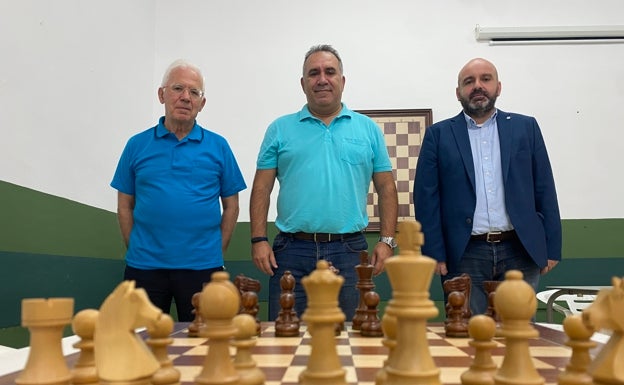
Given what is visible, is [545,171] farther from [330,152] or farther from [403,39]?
[403,39]

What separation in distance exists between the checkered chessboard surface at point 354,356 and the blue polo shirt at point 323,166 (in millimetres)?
782

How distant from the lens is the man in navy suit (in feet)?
7.07

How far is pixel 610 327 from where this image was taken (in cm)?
73

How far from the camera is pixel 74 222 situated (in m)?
2.82

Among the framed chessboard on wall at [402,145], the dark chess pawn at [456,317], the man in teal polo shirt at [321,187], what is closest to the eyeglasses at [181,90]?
the man in teal polo shirt at [321,187]

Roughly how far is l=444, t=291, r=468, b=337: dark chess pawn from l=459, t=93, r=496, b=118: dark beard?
1114mm

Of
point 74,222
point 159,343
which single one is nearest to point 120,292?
point 159,343

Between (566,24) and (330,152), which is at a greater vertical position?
(566,24)

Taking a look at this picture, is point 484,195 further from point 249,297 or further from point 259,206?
point 249,297

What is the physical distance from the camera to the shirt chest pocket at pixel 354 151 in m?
2.27

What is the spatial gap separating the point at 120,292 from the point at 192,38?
3539mm

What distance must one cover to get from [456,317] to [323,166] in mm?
979

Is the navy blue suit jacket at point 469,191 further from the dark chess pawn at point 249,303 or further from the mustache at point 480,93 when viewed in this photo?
the dark chess pawn at point 249,303

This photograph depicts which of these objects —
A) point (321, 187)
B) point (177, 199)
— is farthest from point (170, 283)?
point (321, 187)
